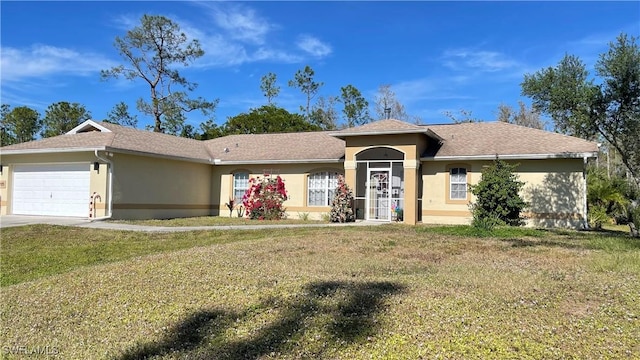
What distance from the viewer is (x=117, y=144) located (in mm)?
18734

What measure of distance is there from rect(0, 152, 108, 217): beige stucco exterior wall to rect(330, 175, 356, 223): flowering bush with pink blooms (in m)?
9.19

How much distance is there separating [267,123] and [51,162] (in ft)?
79.0

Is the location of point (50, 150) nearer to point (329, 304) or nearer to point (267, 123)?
point (329, 304)

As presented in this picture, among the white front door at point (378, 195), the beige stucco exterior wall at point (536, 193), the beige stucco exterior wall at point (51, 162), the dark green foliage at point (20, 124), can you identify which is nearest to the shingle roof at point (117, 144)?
the beige stucco exterior wall at point (51, 162)

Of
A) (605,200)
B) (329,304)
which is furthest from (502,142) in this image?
(329,304)

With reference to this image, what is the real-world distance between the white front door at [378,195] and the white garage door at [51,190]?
11.7 meters

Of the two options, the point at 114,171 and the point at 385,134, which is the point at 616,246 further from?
the point at 114,171

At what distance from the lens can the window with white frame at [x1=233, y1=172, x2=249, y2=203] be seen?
23.5 m

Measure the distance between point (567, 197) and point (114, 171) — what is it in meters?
17.6

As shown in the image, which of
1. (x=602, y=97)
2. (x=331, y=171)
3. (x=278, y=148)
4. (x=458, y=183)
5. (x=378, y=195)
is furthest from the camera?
(x=278, y=148)

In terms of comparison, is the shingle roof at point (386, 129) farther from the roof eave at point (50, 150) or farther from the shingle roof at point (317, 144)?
the roof eave at point (50, 150)

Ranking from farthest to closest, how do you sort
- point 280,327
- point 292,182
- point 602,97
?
point 292,182 < point 602,97 < point 280,327

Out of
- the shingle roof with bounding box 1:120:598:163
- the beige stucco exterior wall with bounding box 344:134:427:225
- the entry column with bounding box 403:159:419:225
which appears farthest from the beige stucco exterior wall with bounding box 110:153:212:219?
the entry column with bounding box 403:159:419:225

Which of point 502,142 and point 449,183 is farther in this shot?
point 449,183
